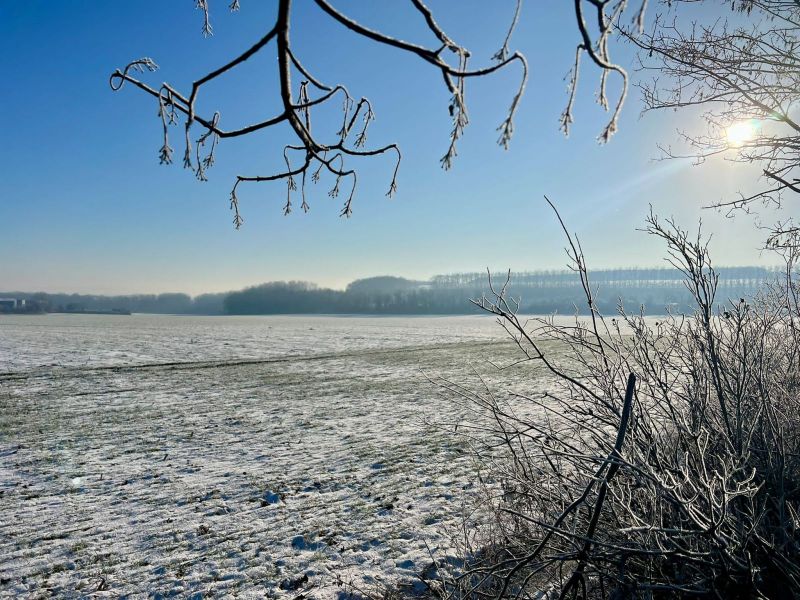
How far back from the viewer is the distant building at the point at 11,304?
9006cm

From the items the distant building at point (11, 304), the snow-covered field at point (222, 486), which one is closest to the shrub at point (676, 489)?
the snow-covered field at point (222, 486)

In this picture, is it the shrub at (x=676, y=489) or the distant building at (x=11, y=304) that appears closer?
the shrub at (x=676, y=489)

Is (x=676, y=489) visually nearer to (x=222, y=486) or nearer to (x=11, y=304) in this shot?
(x=222, y=486)

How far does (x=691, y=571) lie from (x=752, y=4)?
4.81 metres

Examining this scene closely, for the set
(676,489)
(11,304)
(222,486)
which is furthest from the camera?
(11,304)

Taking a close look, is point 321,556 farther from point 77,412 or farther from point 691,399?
point 77,412

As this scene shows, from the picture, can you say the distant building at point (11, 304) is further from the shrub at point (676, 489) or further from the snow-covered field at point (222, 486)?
the shrub at point (676, 489)

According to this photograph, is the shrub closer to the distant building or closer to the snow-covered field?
the snow-covered field

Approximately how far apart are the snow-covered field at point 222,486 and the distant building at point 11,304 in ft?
312

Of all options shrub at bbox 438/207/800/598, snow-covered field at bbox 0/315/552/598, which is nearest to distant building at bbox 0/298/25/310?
snow-covered field at bbox 0/315/552/598

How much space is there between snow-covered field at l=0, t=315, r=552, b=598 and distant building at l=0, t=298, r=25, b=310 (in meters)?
95.0

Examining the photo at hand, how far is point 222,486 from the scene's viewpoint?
669 centimetres

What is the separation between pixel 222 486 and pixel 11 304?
362ft

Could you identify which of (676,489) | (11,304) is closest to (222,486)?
(676,489)
